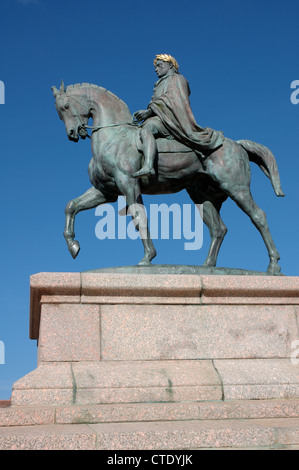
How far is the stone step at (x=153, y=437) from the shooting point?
16.5 ft

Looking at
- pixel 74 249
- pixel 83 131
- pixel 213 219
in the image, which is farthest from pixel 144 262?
pixel 83 131

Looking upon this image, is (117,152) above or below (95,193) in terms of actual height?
above

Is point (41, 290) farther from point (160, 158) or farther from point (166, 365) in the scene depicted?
point (160, 158)

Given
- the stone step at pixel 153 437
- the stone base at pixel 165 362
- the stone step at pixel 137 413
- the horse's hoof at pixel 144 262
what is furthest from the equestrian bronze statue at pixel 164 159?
the stone step at pixel 153 437

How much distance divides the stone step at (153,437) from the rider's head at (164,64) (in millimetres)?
6465

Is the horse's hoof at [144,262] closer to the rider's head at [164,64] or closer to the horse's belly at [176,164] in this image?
the horse's belly at [176,164]

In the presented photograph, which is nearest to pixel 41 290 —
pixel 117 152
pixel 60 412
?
pixel 60 412

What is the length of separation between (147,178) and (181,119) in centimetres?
111

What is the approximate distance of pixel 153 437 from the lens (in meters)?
5.16

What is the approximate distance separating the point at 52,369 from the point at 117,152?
3.87 m

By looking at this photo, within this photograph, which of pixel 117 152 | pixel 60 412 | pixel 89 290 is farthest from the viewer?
pixel 117 152

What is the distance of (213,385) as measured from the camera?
6.68 metres

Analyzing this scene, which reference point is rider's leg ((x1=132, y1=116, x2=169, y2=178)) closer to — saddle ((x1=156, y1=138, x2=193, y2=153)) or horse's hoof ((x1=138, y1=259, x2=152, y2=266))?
saddle ((x1=156, y1=138, x2=193, y2=153))

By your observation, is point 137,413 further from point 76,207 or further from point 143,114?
point 143,114
